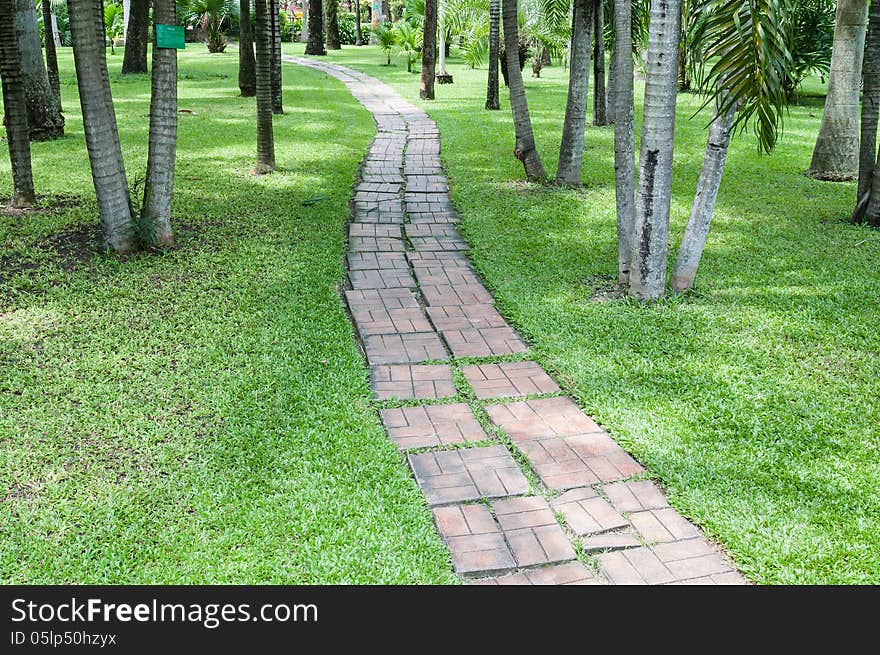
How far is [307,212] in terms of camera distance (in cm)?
807

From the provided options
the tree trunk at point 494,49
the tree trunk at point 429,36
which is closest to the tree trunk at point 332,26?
the tree trunk at point 429,36

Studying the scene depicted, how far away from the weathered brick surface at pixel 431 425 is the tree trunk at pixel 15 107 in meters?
5.34

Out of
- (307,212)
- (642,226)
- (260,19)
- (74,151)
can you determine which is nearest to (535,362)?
(642,226)

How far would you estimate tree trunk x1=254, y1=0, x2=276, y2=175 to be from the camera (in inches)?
363

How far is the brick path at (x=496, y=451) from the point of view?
3137mm

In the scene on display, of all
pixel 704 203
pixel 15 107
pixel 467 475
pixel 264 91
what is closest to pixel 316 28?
pixel 264 91

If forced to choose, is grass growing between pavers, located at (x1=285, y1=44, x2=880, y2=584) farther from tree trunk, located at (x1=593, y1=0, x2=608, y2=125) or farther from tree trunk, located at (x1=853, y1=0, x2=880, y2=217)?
tree trunk, located at (x1=593, y1=0, x2=608, y2=125)

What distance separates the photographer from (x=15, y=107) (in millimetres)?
7406

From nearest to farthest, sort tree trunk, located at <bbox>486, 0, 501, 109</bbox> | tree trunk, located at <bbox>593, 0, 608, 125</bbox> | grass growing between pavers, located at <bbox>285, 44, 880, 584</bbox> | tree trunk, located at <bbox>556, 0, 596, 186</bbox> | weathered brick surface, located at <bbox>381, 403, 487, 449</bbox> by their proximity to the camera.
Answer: grass growing between pavers, located at <bbox>285, 44, 880, 584</bbox>
weathered brick surface, located at <bbox>381, 403, 487, 449</bbox>
tree trunk, located at <bbox>556, 0, 596, 186</bbox>
tree trunk, located at <bbox>593, 0, 608, 125</bbox>
tree trunk, located at <bbox>486, 0, 501, 109</bbox>

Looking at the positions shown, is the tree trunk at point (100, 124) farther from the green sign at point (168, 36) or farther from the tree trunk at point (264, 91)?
the tree trunk at point (264, 91)

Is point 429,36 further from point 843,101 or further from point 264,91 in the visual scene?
point 843,101

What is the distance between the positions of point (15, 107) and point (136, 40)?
544 inches

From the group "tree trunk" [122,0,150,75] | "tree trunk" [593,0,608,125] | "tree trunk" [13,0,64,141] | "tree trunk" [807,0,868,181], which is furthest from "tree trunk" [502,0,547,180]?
"tree trunk" [122,0,150,75]

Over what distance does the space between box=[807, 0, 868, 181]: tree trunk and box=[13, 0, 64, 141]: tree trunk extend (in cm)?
986
